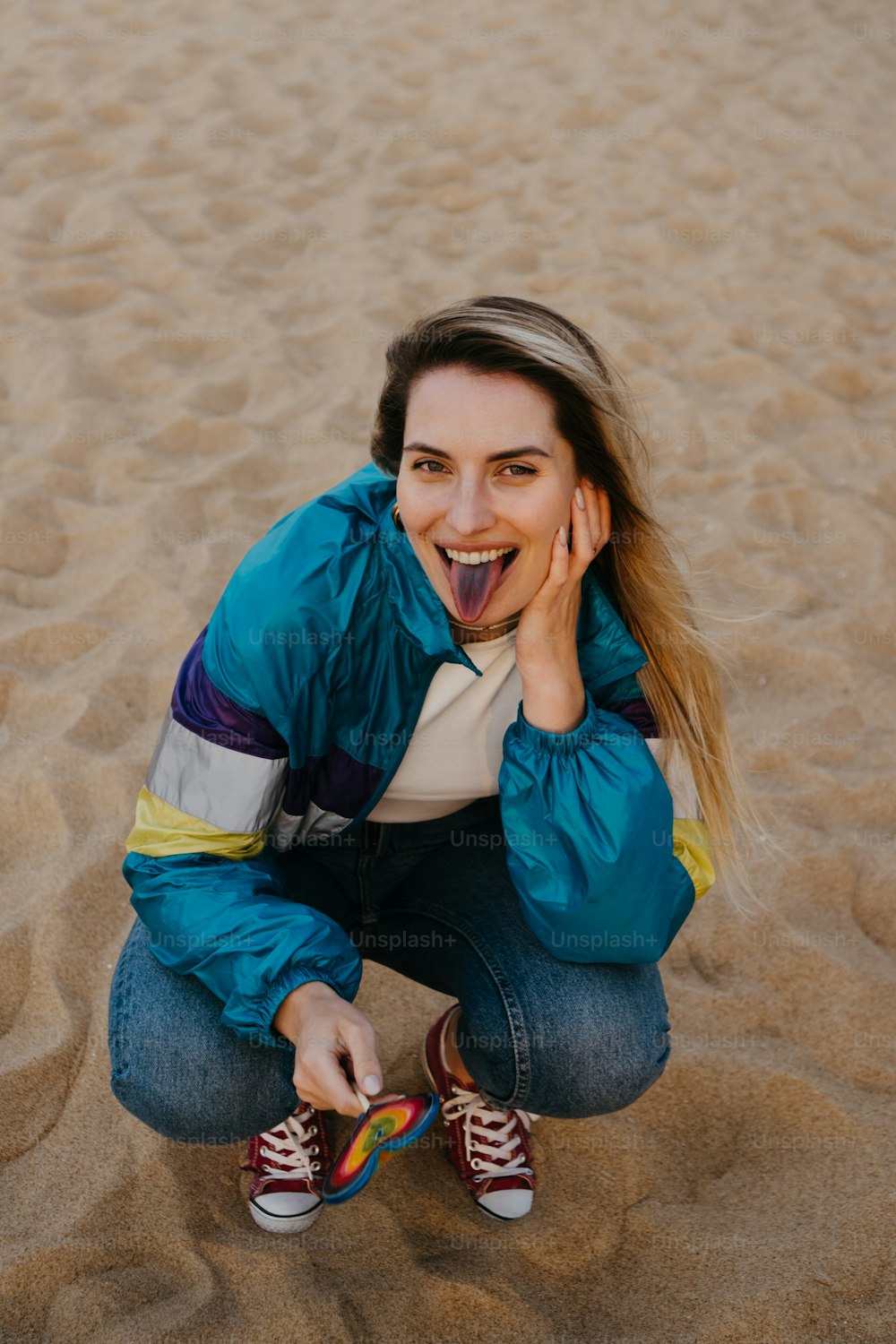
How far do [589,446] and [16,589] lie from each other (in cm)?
188

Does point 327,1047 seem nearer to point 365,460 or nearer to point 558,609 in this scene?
point 558,609

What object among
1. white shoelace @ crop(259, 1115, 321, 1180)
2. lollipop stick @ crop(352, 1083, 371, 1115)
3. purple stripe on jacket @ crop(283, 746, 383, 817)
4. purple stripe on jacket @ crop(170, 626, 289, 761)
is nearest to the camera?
lollipop stick @ crop(352, 1083, 371, 1115)

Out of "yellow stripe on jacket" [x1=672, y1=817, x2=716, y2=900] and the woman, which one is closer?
the woman

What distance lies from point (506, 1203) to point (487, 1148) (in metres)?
0.09

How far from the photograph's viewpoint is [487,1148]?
189 centimetres

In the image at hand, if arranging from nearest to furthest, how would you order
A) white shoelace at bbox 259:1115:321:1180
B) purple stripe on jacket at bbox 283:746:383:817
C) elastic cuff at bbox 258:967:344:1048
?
elastic cuff at bbox 258:967:344:1048 < purple stripe on jacket at bbox 283:746:383:817 < white shoelace at bbox 259:1115:321:1180

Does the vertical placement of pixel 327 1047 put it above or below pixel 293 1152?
above

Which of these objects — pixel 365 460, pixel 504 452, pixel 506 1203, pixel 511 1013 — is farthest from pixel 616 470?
pixel 365 460

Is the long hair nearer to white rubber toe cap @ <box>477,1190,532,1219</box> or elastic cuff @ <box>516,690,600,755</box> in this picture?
elastic cuff @ <box>516,690,600,755</box>

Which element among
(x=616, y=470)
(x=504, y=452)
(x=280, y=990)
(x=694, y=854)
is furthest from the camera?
(x=694, y=854)

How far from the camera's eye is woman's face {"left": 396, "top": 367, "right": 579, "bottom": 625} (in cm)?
162

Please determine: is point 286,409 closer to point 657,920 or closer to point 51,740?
point 51,740

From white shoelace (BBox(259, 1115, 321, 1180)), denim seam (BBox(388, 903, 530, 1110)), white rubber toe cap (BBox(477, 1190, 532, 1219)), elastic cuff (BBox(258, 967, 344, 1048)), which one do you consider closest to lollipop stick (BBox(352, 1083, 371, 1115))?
elastic cuff (BBox(258, 967, 344, 1048))

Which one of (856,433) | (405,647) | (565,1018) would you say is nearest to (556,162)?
(856,433)
